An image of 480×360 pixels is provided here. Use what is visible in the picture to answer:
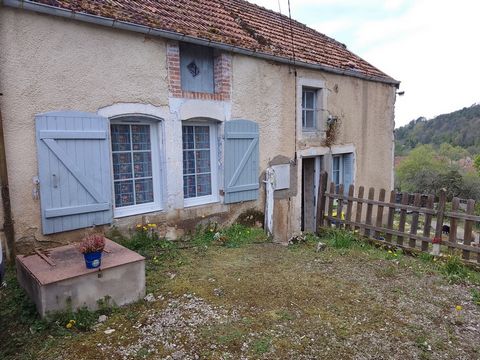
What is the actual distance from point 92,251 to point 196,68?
415 centimetres

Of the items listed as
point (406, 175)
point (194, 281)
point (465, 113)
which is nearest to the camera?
point (194, 281)

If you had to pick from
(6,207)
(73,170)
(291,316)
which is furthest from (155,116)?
(291,316)

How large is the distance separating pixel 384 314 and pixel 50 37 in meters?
5.38

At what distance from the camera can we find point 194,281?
4.36m

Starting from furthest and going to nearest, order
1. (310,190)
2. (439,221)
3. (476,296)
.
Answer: (310,190) < (439,221) < (476,296)

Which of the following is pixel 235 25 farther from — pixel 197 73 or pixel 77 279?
pixel 77 279

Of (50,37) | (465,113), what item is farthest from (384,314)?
(465,113)

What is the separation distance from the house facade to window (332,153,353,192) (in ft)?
1.80

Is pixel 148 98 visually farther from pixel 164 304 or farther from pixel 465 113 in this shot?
pixel 465 113

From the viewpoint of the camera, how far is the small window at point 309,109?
8555mm

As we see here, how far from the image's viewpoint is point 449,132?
5159 cm

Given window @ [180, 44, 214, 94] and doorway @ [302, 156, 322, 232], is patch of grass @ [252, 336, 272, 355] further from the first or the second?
doorway @ [302, 156, 322, 232]

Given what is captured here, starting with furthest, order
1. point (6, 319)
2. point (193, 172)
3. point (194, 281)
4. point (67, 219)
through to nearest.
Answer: point (193, 172) < point (67, 219) < point (194, 281) < point (6, 319)

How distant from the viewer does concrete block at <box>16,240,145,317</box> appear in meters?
3.18
